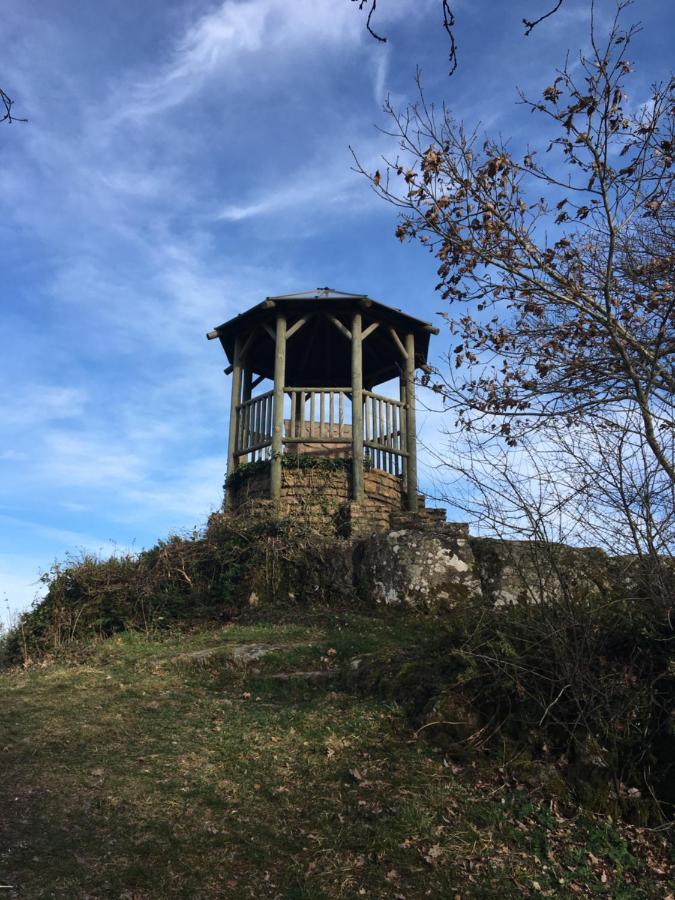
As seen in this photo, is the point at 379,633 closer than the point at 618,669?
No

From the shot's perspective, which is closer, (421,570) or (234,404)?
(421,570)

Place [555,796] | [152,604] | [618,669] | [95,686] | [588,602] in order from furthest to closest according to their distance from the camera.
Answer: [152,604], [95,686], [588,602], [618,669], [555,796]

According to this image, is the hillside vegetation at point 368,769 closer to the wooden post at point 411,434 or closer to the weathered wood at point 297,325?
the wooden post at point 411,434

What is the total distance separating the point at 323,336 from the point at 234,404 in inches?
117

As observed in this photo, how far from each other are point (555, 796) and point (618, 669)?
1.03 meters

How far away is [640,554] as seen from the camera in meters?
5.04

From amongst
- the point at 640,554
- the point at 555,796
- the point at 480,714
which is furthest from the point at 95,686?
the point at 640,554

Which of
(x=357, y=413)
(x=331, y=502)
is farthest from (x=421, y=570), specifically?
(x=357, y=413)

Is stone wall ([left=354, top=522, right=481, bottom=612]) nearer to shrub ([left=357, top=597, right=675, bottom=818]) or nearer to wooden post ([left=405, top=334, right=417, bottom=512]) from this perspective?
shrub ([left=357, top=597, right=675, bottom=818])

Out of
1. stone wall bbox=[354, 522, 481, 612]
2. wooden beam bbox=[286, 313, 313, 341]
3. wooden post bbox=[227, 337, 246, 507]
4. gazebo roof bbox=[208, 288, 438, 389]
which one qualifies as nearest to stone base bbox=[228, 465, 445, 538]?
wooden post bbox=[227, 337, 246, 507]

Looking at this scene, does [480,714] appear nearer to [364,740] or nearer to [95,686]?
[364,740]

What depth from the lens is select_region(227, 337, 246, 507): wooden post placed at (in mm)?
14211

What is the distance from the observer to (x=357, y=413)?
527 inches

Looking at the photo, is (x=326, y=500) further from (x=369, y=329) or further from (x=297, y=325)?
(x=369, y=329)
